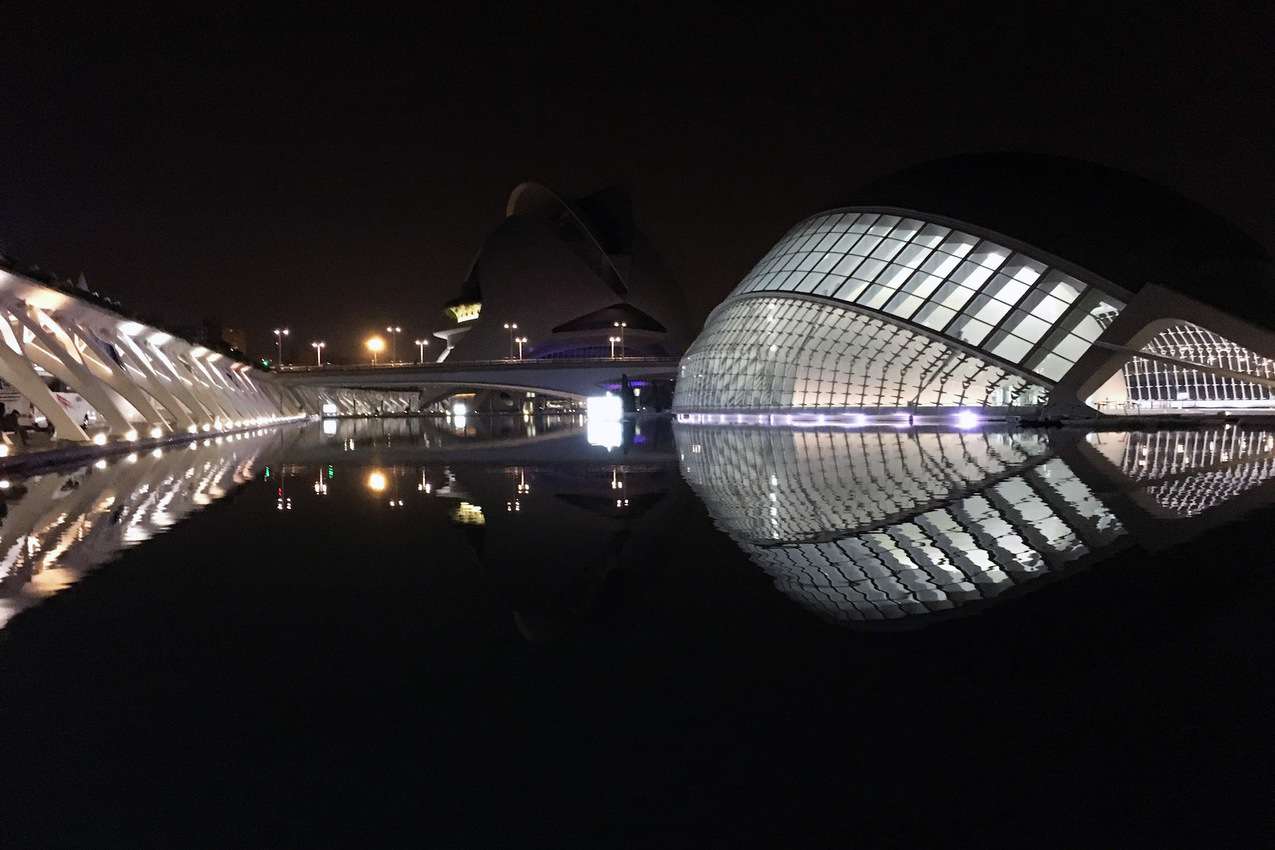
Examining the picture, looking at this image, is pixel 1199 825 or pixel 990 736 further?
pixel 990 736

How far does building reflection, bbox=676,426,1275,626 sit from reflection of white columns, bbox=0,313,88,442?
16.8 meters

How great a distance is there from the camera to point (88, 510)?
1330 centimetres

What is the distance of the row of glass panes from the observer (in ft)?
111

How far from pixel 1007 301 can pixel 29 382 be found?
30.0 metres

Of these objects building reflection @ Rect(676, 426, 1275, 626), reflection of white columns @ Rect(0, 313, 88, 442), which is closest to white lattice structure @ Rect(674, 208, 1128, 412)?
building reflection @ Rect(676, 426, 1275, 626)

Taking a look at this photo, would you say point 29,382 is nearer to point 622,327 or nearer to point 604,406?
point 604,406

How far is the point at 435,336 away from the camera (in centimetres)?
13550

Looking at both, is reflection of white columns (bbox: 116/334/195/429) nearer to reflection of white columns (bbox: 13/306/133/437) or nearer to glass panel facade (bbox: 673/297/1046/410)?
reflection of white columns (bbox: 13/306/133/437)

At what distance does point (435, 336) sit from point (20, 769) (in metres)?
135

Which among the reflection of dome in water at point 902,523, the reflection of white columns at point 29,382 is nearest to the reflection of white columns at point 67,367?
the reflection of white columns at point 29,382

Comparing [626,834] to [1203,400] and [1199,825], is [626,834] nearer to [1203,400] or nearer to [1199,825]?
[1199,825]

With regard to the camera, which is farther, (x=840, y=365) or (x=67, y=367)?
(x=840, y=365)

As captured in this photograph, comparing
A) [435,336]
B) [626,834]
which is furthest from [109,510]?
[435,336]

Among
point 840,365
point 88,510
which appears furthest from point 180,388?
point 88,510
